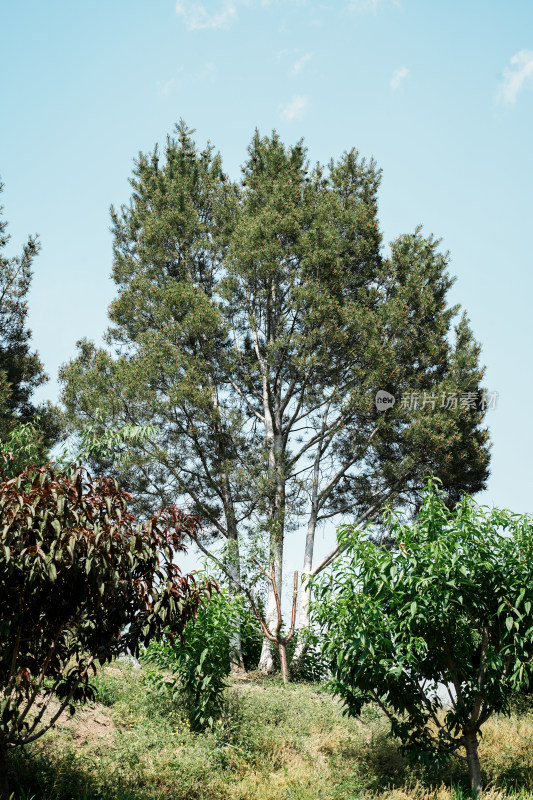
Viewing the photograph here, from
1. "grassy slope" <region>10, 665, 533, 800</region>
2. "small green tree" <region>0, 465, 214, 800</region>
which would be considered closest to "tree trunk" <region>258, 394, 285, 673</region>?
"grassy slope" <region>10, 665, 533, 800</region>

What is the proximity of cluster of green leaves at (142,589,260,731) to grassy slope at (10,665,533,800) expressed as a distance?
24cm

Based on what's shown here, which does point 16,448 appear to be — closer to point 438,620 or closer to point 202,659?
point 202,659

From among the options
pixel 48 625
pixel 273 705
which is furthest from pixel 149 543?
pixel 273 705

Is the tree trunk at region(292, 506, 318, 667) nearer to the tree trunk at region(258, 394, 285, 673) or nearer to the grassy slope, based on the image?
the tree trunk at region(258, 394, 285, 673)

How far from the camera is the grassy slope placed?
6902 millimetres

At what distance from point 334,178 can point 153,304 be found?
20.1 ft

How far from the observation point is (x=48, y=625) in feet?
19.5

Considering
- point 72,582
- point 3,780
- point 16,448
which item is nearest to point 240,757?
point 3,780

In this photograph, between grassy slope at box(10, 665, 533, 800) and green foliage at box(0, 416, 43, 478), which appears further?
grassy slope at box(10, 665, 533, 800)

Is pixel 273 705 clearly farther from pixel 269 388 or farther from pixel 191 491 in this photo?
pixel 269 388

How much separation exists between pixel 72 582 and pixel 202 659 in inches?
132

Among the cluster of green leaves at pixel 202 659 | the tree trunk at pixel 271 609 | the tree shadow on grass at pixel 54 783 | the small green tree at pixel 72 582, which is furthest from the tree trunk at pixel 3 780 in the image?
the tree trunk at pixel 271 609

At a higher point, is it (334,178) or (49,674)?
(334,178)

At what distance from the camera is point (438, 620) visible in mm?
7191
